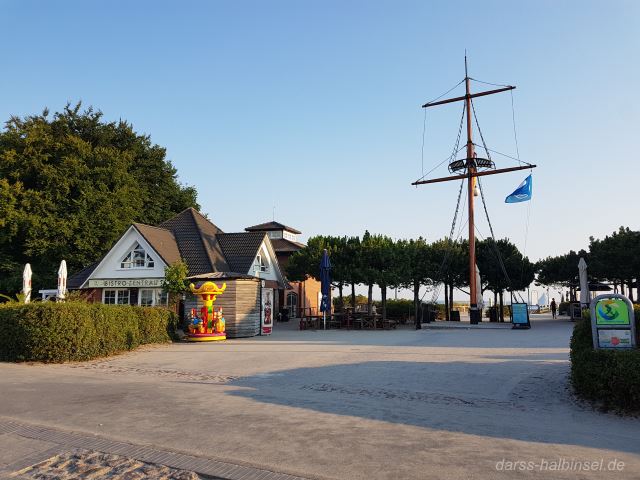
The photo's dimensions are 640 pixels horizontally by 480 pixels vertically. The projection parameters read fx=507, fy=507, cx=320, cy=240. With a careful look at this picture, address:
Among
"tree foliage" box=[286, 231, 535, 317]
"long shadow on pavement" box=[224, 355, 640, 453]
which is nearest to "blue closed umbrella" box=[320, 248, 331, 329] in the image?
"tree foliage" box=[286, 231, 535, 317]

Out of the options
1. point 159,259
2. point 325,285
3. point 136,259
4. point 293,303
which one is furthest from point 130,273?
point 293,303

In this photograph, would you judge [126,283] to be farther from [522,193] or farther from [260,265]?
[522,193]

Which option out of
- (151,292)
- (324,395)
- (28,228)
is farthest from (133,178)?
(324,395)

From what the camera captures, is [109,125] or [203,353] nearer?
[203,353]

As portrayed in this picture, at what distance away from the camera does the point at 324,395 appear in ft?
27.3

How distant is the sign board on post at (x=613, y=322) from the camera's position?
7.64 meters

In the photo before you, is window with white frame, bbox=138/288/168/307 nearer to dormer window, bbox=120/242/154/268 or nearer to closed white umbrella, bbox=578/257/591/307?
dormer window, bbox=120/242/154/268

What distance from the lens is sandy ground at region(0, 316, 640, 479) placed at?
5000mm

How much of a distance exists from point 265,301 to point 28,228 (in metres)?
18.4

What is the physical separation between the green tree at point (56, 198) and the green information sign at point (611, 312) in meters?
31.8

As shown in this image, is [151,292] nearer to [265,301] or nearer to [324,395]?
[265,301]

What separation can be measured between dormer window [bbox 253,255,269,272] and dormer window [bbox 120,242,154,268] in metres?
5.83

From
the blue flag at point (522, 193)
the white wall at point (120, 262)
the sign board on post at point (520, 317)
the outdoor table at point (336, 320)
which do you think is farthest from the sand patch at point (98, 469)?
the blue flag at point (522, 193)

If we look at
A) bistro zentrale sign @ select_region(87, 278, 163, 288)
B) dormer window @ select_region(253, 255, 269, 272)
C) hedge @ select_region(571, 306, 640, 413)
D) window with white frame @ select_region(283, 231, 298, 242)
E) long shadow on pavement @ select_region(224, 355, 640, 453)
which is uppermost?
window with white frame @ select_region(283, 231, 298, 242)
